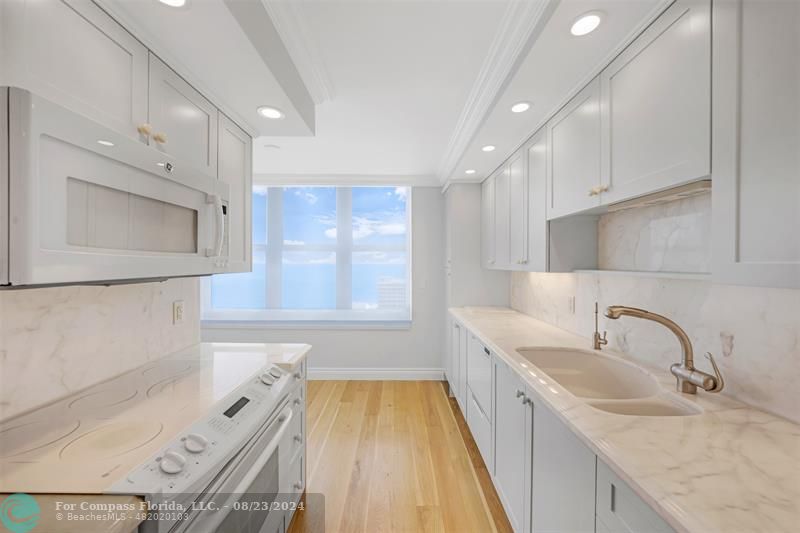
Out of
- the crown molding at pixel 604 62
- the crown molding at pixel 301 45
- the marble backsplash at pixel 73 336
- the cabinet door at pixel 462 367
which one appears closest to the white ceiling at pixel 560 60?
the crown molding at pixel 604 62

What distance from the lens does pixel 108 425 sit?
1.05 meters

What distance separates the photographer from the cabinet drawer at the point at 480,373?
2.20m

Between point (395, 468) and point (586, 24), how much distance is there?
2.63 metres

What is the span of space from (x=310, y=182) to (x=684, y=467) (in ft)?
13.3

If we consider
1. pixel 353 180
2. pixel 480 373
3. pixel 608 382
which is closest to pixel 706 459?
pixel 608 382

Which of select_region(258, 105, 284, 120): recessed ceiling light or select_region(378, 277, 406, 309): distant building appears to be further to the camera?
select_region(378, 277, 406, 309): distant building

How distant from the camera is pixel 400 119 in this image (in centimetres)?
253

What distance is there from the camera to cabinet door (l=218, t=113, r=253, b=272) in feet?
6.26

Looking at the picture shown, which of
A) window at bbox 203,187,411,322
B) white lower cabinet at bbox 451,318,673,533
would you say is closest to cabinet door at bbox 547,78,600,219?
white lower cabinet at bbox 451,318,673,533

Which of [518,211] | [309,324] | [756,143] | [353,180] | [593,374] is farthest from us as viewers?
[309,324]

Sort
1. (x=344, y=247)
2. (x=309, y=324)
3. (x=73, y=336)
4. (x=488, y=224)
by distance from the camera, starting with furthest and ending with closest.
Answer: (x=344, y=247), (x=309, y=324), (x=488, y=224), (x=73, y=336)

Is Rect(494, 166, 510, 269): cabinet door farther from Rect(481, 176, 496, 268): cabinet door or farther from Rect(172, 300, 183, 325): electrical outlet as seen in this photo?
Rect(172, 300, 183, 325): electrical outlet

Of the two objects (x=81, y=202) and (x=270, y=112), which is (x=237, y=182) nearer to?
(x=270, y=112)

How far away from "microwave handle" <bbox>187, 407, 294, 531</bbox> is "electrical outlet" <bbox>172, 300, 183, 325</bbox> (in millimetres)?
839
